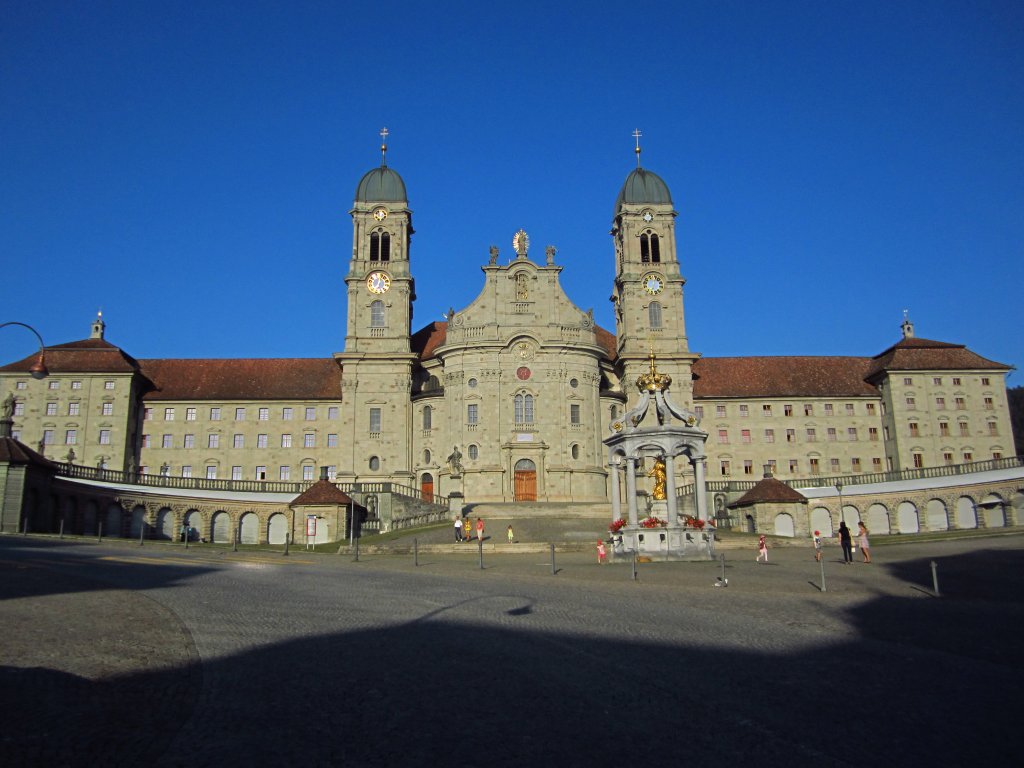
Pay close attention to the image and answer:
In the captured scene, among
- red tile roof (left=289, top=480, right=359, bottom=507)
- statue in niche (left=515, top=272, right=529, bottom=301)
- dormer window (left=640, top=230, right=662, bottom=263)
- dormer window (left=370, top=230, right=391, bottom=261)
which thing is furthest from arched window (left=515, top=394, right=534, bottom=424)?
red tile roof (left=289, top=480, right=359, bottom=507)

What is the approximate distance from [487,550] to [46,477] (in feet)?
86.0

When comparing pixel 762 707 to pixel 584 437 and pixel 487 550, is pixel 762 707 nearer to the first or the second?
pixel 487 550

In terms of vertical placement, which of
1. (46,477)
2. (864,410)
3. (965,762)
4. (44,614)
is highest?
(864,410)

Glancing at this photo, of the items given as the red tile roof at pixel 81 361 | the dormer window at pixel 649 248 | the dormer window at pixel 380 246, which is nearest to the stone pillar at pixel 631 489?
the dormer window at pixel 649 248

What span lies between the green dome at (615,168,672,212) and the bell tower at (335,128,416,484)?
19452mm

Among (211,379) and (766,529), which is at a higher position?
(211,379)

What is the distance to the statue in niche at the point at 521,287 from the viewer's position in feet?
236

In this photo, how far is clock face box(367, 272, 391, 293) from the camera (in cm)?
7388

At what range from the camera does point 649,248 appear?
3091 inches

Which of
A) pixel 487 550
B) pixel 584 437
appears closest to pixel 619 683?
pixel 487 550

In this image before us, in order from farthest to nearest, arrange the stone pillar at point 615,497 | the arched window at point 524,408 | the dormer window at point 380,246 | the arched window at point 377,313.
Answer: the dormer window at point 380,246, the arched window at point 377,313, the arched window at point 524,408, the stone pillar at point 615,497

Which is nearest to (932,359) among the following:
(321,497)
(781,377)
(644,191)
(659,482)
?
(781,377)

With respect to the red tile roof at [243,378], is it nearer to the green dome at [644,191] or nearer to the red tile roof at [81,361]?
the red tile roof at [81,361]

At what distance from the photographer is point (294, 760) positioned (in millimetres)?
8828
